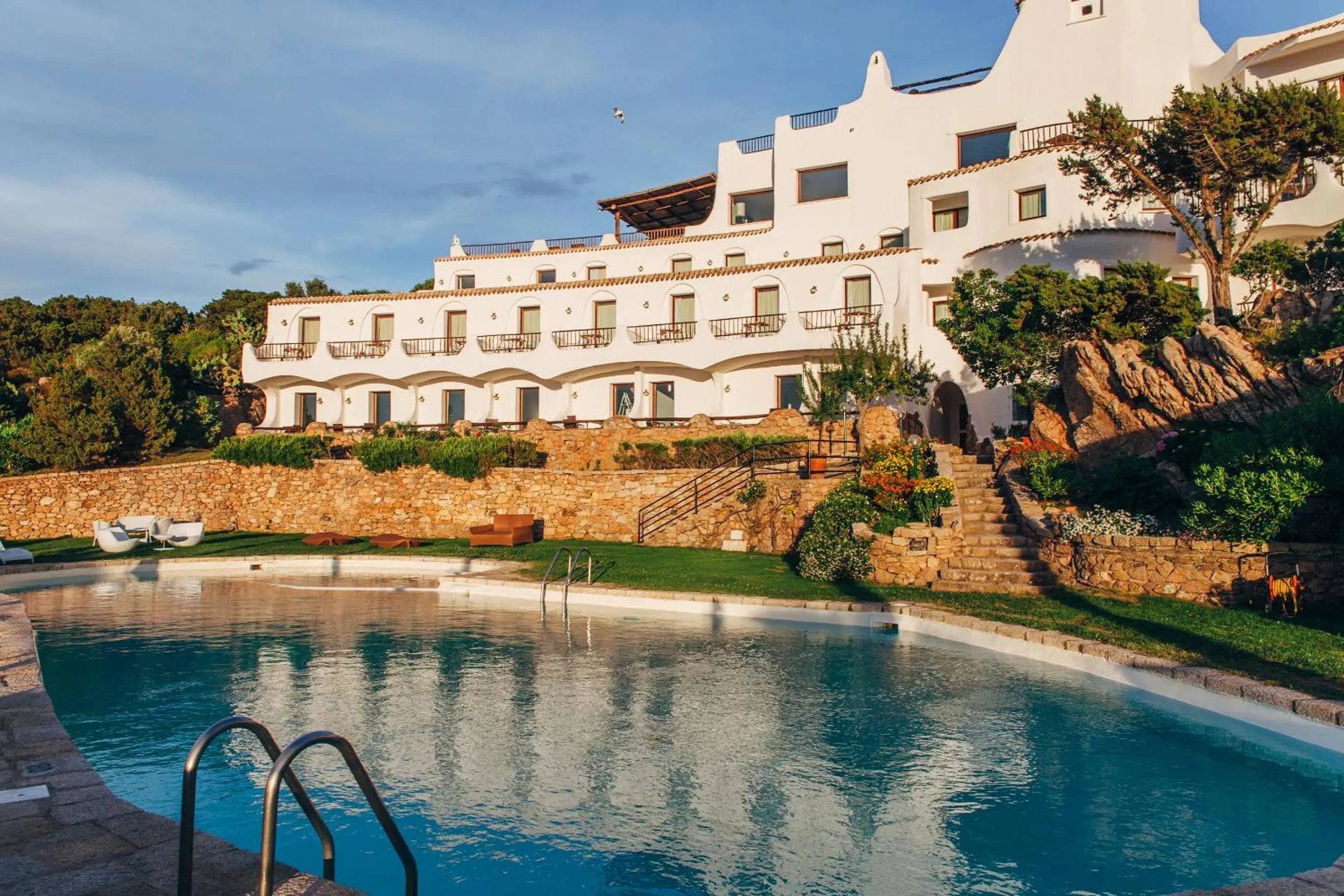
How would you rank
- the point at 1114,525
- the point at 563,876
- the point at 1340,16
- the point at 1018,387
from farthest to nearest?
the point at 1340,16 → the point at 1018,387 → the point at 1114,525 → the point at 563,876

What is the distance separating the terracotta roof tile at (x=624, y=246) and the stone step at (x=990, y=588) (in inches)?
931

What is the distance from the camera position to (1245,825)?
21.8 feet

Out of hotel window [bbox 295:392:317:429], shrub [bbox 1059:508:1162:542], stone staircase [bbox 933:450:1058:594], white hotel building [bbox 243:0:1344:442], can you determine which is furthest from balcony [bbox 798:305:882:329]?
hotel window [bbox 295:392:317:429]

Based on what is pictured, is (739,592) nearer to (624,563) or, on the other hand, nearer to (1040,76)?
(624,563)

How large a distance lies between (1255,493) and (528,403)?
28737 millimetres

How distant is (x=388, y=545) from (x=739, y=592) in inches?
483

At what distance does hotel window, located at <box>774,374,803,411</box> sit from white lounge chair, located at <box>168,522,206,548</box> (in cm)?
1891

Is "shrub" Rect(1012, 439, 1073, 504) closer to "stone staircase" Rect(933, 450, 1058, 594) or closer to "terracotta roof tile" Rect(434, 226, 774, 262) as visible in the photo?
"stone staircase" Rect(933, 450, 1058, 594)

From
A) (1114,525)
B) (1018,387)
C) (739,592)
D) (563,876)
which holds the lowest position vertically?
(563,876)

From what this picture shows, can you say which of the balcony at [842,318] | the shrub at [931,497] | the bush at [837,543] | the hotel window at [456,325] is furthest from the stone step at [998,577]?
the hotel window at [456,325]

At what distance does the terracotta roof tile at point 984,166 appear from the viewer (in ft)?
92.3

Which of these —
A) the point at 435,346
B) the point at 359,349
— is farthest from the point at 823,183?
the point at 359,349

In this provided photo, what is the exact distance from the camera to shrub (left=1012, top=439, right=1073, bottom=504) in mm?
17500

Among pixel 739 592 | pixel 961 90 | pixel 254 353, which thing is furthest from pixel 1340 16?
pixel 254 353
